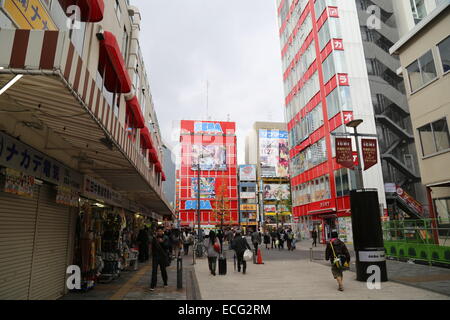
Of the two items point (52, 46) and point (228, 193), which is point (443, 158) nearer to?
point (52, 46)

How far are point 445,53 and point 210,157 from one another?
251ft

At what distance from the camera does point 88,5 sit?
8078 millimetres

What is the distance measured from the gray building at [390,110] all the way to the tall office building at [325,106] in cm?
111

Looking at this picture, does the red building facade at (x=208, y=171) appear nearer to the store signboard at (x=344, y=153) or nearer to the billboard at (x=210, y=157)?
the billboard at (x=210, y=157)

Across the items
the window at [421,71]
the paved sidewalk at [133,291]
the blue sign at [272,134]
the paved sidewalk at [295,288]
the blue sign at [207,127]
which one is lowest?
the paved sidewalk at [295,288]

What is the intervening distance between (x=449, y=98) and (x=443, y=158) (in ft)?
9.55

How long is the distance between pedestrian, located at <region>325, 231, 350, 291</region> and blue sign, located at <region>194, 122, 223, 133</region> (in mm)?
83035

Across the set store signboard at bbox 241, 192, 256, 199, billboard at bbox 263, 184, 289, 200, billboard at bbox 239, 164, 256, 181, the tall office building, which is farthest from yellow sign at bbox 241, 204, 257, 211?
the tall office building

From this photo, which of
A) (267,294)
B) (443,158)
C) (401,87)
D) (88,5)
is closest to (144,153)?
(88,5)

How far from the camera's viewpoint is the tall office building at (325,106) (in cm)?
3036

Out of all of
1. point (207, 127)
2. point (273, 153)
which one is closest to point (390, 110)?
point (273, 153)

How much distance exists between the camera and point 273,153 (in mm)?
90000

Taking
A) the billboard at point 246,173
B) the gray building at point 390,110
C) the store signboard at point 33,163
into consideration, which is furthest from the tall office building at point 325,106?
the billboard at point 246,173

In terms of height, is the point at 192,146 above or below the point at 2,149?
above
